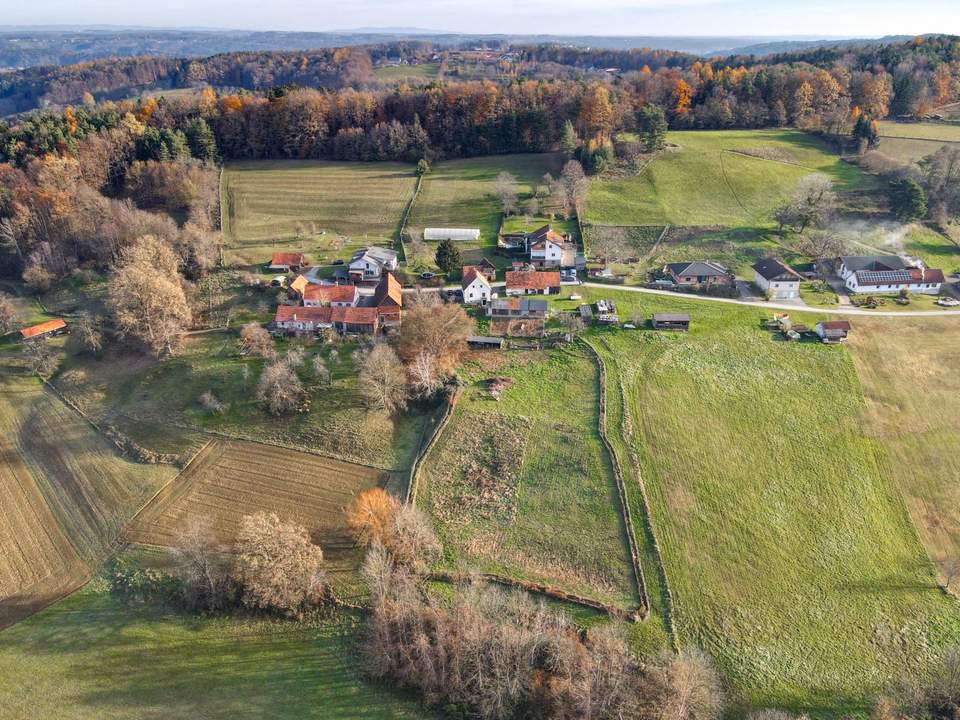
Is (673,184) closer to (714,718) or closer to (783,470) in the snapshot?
(783,470)

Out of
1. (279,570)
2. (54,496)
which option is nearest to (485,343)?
(279,570)

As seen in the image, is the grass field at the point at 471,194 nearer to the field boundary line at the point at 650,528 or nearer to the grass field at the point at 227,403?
the grass field at the point at 227,403

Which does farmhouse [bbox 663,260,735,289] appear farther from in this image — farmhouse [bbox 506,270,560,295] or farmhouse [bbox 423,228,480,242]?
farmhouse [bbox 423,228,480,242]

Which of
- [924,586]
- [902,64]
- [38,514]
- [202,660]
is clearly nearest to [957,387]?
[924,586]

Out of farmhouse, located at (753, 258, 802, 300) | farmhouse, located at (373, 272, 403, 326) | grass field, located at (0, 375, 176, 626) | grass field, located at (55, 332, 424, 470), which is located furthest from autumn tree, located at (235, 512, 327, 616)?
farmhouse, located at (753, 258, 802, 300)

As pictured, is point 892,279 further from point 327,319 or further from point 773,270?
point 327,319
